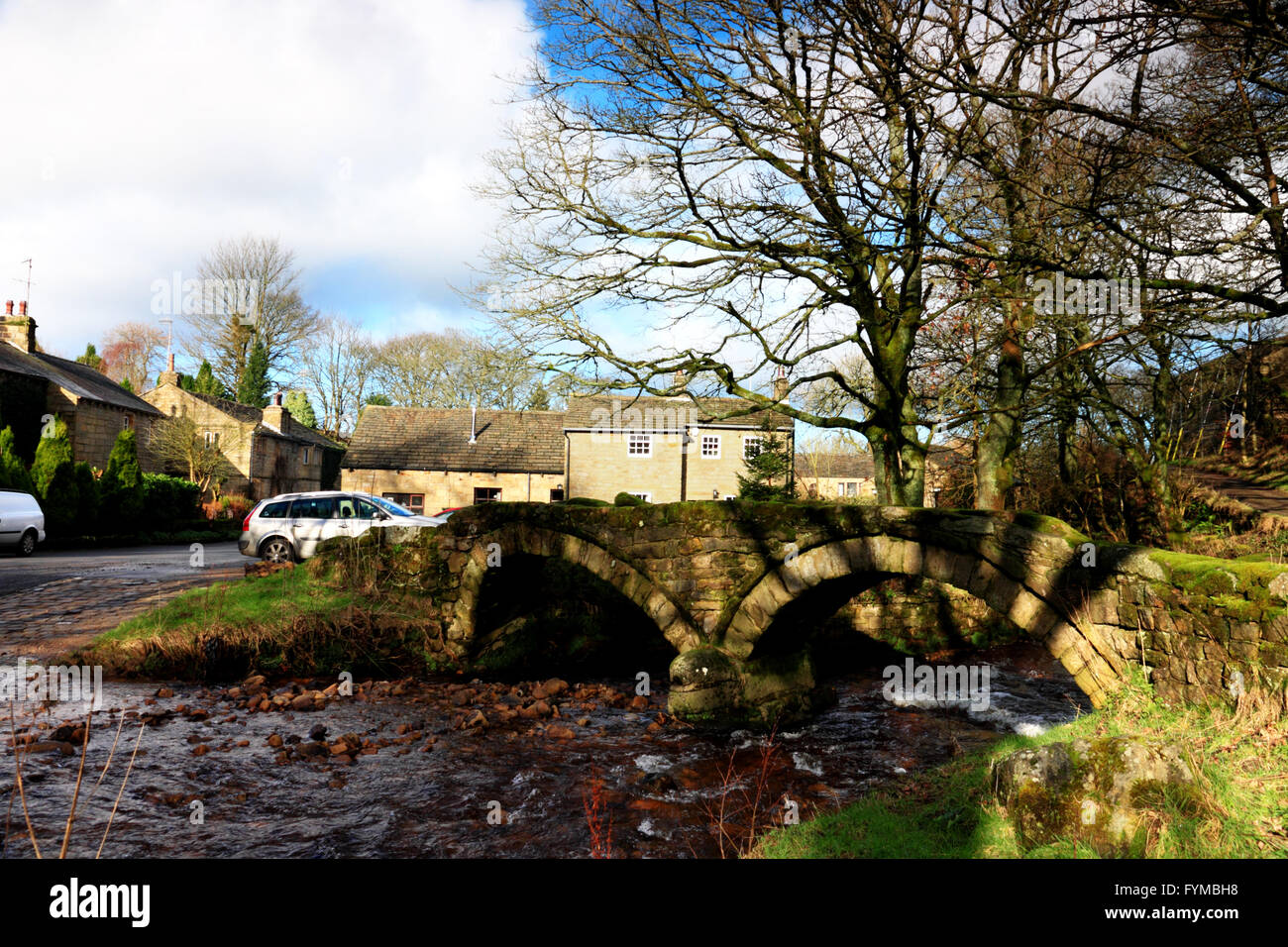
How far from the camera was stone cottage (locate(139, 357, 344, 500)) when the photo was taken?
3297 centimetres

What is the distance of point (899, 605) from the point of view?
14.9m

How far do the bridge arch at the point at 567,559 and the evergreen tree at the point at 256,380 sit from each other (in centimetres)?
3225

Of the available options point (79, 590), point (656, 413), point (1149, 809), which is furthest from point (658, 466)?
point (1149, 809)

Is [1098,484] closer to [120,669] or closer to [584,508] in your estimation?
[584,508]

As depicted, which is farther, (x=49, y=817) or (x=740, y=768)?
(x=740, y=768)

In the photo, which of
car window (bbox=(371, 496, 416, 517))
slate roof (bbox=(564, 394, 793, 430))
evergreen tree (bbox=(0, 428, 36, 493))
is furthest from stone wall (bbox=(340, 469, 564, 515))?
car window (bbox=(371, 496, 416, 517))

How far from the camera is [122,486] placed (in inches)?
933

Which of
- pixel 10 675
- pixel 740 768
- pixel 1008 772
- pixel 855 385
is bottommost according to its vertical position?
pixel 740 768

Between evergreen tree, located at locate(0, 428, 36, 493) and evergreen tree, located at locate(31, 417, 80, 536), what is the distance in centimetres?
24

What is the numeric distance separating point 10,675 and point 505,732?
6149 millimetres

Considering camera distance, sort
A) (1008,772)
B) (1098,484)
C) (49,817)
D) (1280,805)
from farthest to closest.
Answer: (1098,484) → (49,817) → (1008,772) → (1280,805)

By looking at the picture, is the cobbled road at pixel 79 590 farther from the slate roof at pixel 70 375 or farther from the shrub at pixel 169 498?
the slate roof at pixel 70 375

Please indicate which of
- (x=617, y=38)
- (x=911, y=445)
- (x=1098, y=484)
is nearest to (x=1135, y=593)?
(x=911, y=445)

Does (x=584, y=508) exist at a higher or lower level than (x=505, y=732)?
higher
